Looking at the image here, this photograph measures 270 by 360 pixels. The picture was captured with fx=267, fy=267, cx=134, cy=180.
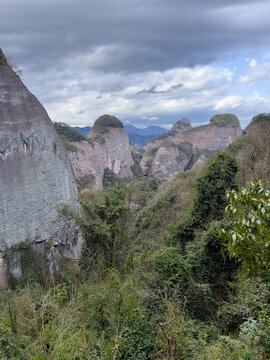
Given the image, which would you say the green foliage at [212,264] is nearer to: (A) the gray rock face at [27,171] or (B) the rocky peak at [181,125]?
(A) the gray rock face at [27,171]

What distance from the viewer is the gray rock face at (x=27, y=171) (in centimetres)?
2386

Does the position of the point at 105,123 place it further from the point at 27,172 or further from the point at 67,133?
the point at 27,172

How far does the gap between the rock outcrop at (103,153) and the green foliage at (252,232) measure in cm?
5717

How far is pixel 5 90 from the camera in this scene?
24266 millimetres

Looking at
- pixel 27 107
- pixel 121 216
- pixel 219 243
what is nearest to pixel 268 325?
pixel 219 243

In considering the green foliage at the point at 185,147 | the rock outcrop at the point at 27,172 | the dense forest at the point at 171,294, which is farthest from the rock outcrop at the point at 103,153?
the dense forest at the point at 171,294

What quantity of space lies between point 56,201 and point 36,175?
3.32 metres

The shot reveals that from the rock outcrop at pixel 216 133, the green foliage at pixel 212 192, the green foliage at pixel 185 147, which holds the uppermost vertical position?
the rock outcrop at pixel 216 133

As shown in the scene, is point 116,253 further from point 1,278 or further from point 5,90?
point 5,90

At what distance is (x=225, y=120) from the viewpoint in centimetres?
9975

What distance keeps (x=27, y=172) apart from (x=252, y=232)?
81.0 feet

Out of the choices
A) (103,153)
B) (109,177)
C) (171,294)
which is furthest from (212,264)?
(103,153)

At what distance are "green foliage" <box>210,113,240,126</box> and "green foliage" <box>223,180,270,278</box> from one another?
103105 mm

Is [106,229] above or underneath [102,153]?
underneath
